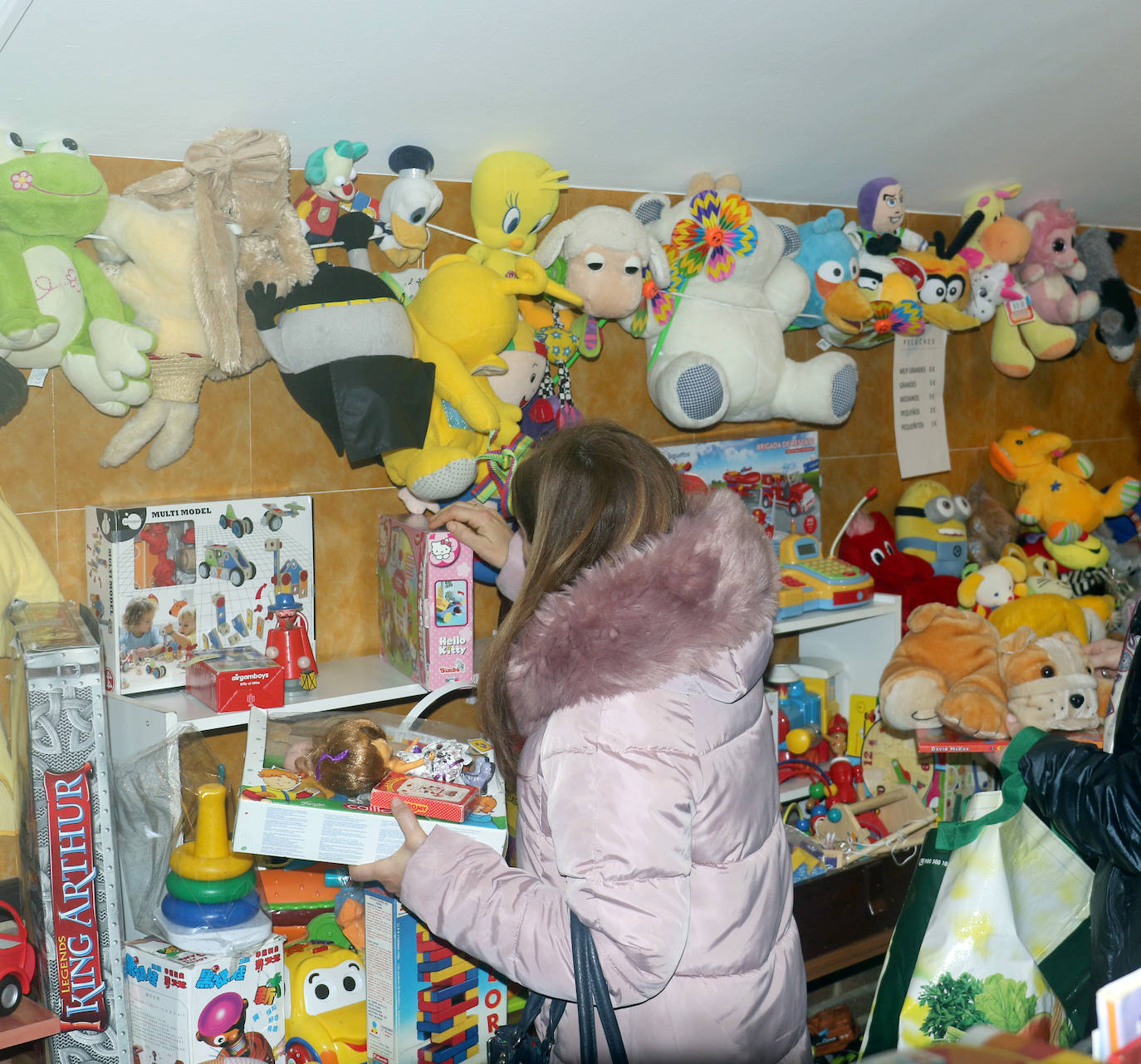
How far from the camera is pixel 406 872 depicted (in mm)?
1204

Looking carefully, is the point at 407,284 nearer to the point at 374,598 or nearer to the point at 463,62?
the point at 463,62

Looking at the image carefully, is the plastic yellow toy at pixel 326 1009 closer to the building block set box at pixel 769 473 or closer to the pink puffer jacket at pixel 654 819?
the pink puffer jacket at pixel 654 819

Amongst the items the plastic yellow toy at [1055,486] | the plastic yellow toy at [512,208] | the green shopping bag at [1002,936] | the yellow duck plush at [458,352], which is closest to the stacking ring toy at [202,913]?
the yellow duck plush at [458,352]

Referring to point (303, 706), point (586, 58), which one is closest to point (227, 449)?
point (303, 706)

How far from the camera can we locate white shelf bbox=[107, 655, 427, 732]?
1521 mm

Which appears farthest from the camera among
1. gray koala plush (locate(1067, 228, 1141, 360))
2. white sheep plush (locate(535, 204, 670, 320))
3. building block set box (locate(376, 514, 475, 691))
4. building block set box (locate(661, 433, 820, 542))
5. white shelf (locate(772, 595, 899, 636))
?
gray koala plush (locate(1067, 228, 1141, 360))

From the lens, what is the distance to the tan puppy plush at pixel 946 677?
2045 mm

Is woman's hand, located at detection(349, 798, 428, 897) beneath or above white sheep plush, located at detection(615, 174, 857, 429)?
beneath

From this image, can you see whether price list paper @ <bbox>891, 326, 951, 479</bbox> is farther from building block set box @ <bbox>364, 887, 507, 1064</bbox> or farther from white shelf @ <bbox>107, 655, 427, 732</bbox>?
building block set box @ <bbox>364, 887, 507, 1064</bbox>

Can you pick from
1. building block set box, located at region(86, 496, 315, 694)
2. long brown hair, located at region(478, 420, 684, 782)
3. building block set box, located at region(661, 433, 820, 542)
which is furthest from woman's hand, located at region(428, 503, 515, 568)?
building block set box, located at region(661, 433, 820, 542)

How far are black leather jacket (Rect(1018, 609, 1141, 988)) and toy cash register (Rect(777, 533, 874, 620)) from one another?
1.00 metres

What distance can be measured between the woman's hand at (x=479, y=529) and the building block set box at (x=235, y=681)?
1.10 ft

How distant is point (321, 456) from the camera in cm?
185

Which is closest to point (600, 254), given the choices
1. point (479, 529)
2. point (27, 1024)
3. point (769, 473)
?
point (479, 529)
